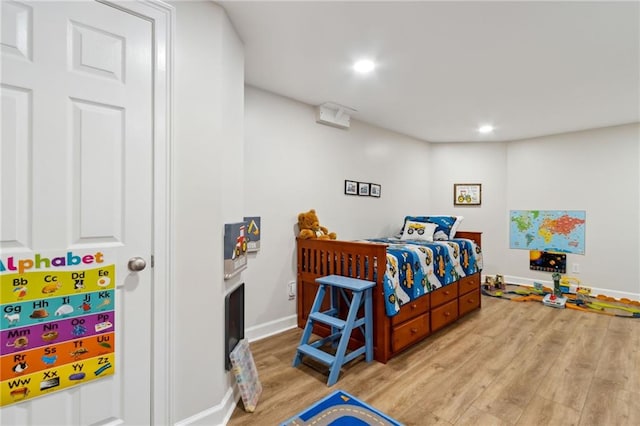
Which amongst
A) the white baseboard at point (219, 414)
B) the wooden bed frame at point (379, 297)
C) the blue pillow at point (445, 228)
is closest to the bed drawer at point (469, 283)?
the wooden bed frame at point (379, 297)

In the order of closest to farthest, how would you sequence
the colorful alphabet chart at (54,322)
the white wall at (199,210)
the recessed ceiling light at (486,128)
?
the colorful alphabet chart at (54,322)
the white wall at (199,210)
the recessed ceiling light at (486,128)

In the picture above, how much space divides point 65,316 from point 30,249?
0.29 m

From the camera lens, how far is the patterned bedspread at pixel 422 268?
2.33 metres

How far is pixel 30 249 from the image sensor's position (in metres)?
1.13

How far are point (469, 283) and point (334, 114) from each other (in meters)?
2.48

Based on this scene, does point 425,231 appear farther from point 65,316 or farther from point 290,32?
point 65,316

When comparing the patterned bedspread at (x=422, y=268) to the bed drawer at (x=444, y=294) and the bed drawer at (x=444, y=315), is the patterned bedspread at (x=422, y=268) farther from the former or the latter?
the bed drawer at (x=444, y=315)

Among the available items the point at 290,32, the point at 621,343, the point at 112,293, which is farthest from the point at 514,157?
the point at 112,293

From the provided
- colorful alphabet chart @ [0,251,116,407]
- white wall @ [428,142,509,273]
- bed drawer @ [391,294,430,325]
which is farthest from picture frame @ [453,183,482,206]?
colorful alphabet chart @ [0,251,116,407]

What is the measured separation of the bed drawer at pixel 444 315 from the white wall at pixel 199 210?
1.96 metres

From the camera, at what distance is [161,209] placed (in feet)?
4.65

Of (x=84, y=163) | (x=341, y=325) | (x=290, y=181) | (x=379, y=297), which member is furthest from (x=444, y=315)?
(x=84, y=163)

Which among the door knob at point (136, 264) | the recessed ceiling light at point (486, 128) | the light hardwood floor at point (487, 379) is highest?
the recessed ceiling light at point (486, 128)

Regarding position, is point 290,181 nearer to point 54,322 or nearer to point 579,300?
point 54,322
